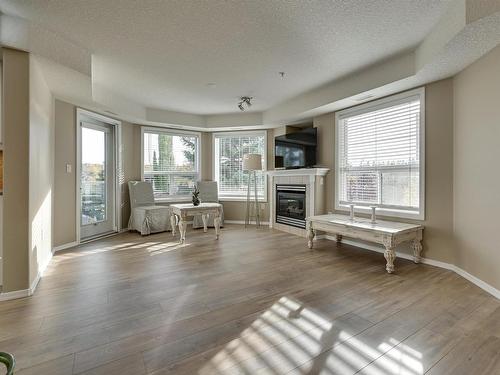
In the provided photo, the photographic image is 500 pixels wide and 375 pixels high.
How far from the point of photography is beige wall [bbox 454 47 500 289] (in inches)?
101

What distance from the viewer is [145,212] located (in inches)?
200

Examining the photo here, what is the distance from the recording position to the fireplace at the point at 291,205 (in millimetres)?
5194

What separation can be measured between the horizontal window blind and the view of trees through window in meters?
3.50

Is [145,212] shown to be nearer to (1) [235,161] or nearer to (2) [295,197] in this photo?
(1) [235,161]

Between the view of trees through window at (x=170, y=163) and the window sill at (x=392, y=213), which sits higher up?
the view of trees through window at (x=170, y=163)

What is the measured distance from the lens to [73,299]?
94.5 inches

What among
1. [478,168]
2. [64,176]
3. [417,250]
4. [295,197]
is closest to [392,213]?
[417,250]

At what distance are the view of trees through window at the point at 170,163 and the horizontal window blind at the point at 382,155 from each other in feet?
11.5

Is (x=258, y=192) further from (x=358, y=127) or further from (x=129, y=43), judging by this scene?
(x=129, y=43)

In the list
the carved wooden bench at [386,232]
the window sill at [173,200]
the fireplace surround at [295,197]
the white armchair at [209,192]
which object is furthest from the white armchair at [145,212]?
the carved wooden bench at [386,232]

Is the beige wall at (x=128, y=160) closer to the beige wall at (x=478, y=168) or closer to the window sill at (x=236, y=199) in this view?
the window sill at (x=236, y=199)

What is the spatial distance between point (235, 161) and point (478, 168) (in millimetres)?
4665

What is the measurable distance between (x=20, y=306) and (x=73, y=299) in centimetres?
39

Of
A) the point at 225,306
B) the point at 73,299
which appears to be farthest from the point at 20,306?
the point at 225,306
